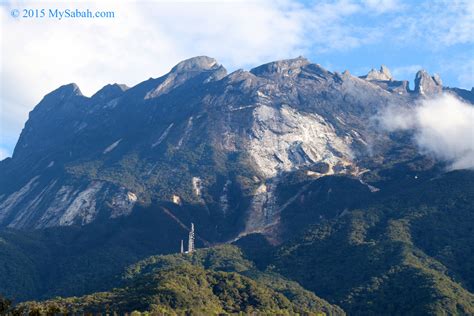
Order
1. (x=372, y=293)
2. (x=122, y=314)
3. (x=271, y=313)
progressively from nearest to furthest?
(x=122, y=314)
(x=271, y=313)
(x=372, y=293)

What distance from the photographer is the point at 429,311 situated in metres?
172

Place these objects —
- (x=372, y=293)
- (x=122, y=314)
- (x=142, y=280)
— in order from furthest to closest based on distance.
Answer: (x=372, y=293)
(x=142, y=280)
(x=122, y=314)

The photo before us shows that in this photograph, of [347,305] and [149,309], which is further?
[347,305]

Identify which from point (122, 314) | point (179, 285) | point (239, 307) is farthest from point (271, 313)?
point (122, 314)

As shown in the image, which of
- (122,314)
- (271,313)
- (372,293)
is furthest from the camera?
(372,293)

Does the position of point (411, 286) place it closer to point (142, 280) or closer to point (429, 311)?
point (429, 311)

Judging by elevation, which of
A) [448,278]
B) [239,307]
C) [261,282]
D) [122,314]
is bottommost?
[122,314]

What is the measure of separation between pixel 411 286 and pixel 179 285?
57.6 meters

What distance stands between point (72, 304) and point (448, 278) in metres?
96.1

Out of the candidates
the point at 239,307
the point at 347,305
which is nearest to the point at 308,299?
the point at 347,305

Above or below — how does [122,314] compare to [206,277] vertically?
below

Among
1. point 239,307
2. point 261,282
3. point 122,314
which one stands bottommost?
point 122,314

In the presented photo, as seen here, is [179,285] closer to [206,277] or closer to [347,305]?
[206,277]

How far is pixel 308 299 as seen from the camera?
18950cm
